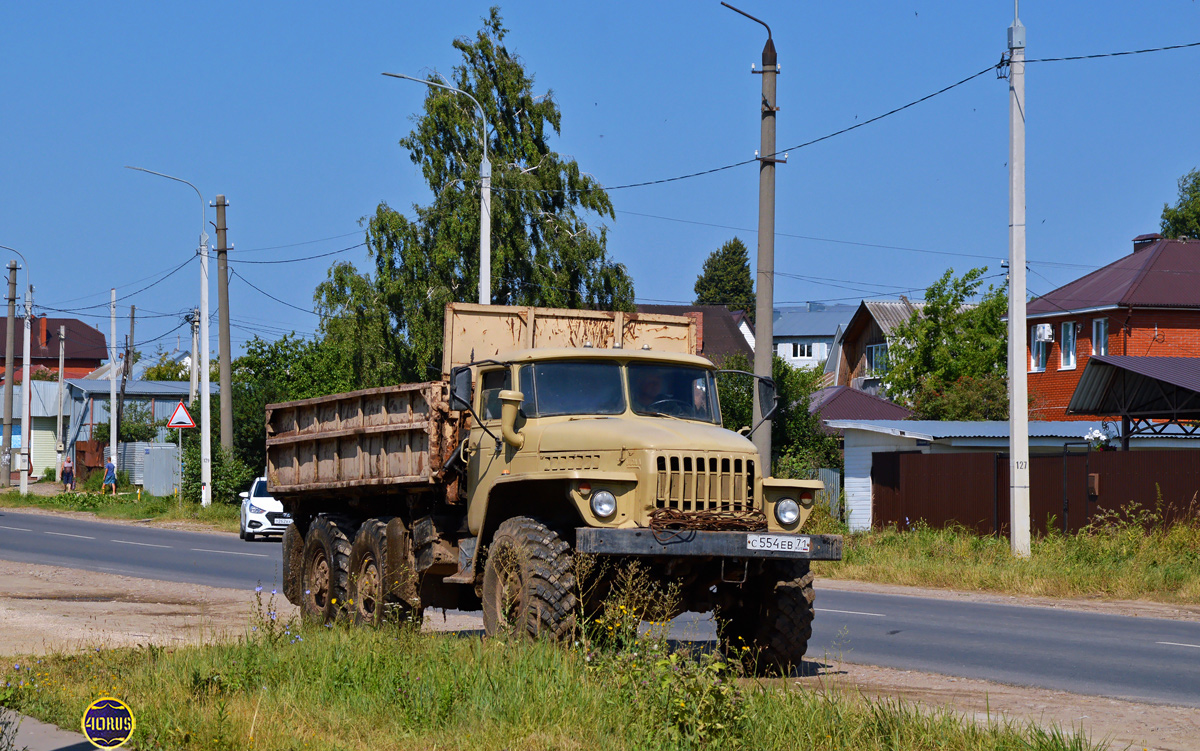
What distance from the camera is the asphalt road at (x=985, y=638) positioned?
11.0m

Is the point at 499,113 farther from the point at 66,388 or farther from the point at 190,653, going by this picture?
the point at 66,388

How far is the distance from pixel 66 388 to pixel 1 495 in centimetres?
2547

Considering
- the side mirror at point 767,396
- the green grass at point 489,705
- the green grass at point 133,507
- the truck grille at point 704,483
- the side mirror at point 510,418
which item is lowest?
the green grass at point 133,507

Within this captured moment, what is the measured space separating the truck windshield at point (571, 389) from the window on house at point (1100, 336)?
37422 mm

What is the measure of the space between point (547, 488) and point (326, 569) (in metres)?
4.11

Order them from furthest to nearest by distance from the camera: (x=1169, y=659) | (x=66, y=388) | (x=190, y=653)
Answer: (x=66, y=388) < (x=1169, y=659) < (x=190, y=653)

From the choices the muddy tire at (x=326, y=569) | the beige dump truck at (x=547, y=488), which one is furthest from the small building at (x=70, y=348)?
the beige dump truck at (x=547, y=488)

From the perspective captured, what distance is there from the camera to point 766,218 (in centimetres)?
2150

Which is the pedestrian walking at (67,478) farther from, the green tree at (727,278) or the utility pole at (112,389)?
the green tree at (727,278)

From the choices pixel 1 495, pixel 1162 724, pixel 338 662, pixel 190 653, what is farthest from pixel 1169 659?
pixel 1 495

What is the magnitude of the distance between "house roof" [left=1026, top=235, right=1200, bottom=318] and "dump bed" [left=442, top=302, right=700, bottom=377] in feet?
114

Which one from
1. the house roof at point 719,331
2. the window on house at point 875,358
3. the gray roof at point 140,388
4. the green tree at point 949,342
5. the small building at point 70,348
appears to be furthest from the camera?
the small building at point 70,348

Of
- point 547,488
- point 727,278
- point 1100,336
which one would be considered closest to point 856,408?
point 1100,336

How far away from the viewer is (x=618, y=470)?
9.86m
